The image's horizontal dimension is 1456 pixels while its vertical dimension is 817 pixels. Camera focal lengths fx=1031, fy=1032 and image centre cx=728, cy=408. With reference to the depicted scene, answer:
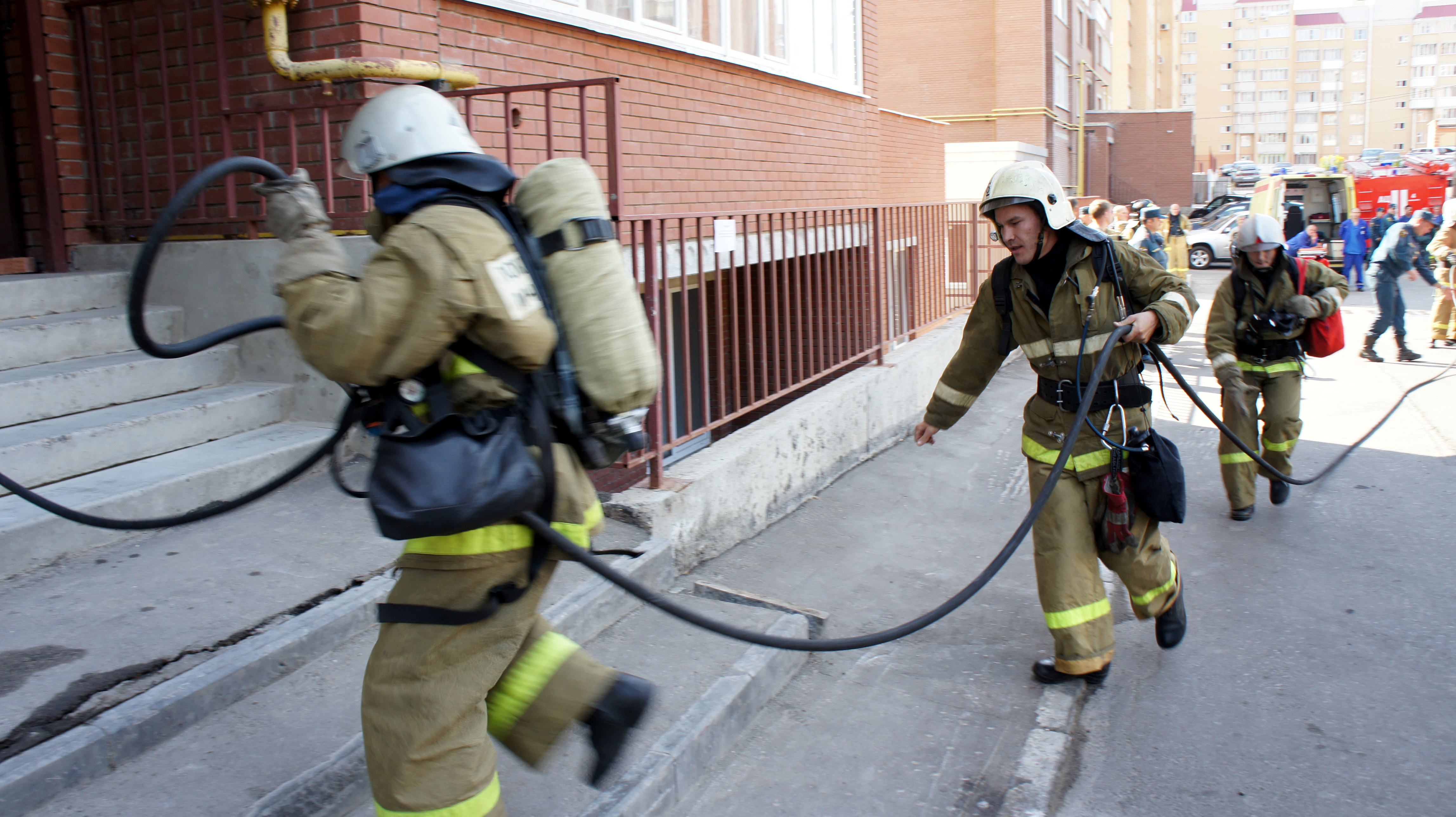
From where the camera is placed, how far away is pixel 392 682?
2248 mm

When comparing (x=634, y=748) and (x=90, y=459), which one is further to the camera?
(x=90, y=459)

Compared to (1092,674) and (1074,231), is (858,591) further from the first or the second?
(1074,231)

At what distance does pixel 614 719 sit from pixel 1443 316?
47.4ft

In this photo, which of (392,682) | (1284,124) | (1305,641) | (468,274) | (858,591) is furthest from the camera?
(1284,124)

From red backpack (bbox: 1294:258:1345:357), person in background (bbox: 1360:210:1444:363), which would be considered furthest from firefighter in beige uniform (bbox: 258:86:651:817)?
person in background (bbox: 1360:210:1444:363)

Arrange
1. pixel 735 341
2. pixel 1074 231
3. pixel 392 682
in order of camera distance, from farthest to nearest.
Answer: pixel 735 341 → pixel 1074 231 → pixel 392 682

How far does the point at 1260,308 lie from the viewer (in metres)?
6.16

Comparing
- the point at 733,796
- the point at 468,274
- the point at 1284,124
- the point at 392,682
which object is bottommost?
the point at 733,796

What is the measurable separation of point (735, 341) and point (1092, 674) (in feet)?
8.94

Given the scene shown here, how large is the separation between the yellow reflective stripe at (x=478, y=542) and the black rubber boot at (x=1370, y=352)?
12608mm

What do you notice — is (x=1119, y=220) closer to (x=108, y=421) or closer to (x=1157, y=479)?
(x=1157, y=479)

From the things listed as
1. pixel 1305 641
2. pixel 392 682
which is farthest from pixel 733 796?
pixel 1305 641

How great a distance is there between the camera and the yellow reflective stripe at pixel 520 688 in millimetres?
2500

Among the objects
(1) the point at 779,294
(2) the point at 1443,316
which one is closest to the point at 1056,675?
(1) the point at 779,294
